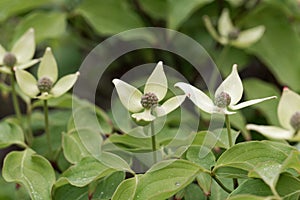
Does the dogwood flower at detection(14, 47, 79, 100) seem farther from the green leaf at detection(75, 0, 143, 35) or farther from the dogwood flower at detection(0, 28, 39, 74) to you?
the green leaf at detection(75, 0, 143, 35)

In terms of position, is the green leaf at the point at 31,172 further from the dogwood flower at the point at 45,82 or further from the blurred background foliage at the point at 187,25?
the blurred background foliage at the point at 187,25

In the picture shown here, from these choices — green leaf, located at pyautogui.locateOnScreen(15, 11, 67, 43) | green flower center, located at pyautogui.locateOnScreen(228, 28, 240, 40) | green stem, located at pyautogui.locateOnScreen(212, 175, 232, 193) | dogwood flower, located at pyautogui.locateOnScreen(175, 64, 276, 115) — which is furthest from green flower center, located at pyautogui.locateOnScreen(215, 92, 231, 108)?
green leaf, located at pyautogui.locateOnScreen(15, 11, 67, 43)

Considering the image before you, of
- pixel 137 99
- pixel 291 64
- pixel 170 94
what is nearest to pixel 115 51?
pixel 170 94

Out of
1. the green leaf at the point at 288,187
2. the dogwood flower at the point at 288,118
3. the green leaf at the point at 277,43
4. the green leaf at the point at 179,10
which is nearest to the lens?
the green leaf at the point at 288,187

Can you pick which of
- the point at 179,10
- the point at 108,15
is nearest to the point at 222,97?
the point at 179,10

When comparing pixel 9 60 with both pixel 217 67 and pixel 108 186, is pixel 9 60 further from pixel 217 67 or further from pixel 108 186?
pixel 217 67

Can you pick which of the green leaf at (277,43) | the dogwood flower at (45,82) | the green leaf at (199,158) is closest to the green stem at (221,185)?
the green leaf at (199,158)
